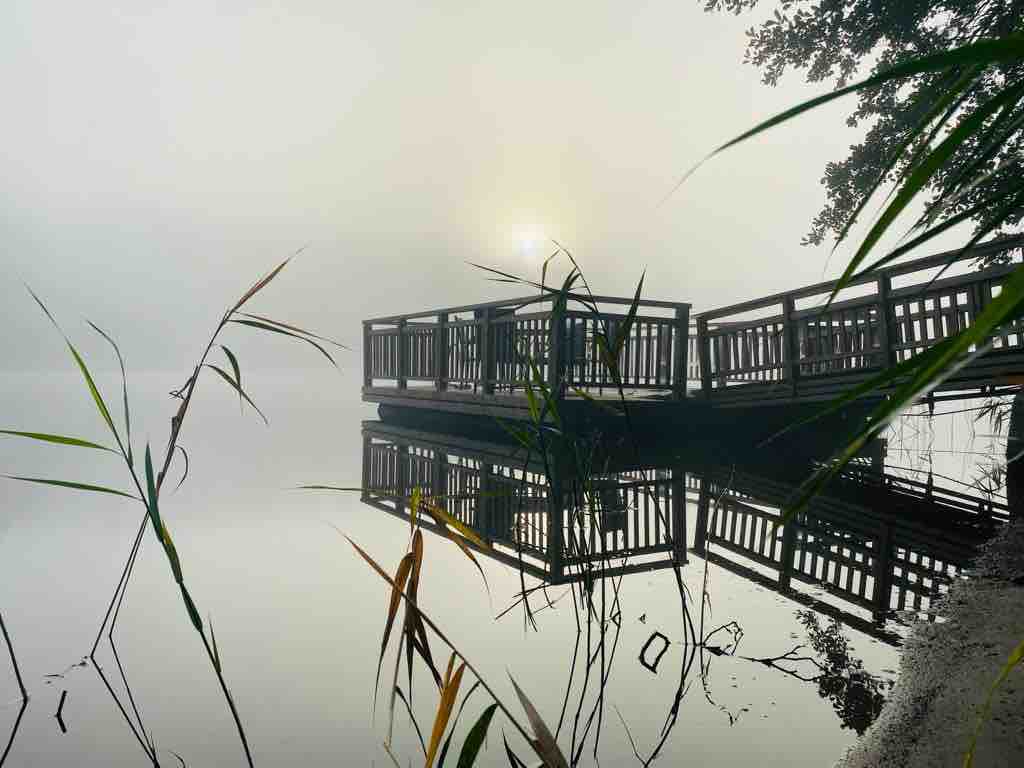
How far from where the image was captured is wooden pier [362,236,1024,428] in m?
6.60

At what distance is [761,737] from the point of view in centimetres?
183

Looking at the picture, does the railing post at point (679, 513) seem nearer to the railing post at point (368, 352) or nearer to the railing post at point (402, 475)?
the railing post at point (402, 475)

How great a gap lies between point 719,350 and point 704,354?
0.20 meters

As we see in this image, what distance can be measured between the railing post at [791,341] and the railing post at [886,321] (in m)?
1.10

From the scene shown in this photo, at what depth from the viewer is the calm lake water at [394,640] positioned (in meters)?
1.89

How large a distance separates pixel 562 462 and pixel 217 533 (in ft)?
11.2

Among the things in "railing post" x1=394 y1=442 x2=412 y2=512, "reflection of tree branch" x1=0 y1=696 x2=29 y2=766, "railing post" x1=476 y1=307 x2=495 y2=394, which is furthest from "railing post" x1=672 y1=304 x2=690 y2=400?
"reflection of tree branch" x1=0 y1=696 x2=29 y2=766

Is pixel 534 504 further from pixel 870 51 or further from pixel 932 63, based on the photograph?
pixel 870 51

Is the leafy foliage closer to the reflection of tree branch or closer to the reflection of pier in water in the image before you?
the reflection of pier in water

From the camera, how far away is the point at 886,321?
712 centimetres

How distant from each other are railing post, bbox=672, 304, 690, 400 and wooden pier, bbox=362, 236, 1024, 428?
0.04 ft

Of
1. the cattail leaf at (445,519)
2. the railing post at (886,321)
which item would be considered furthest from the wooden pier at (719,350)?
the cattail leaf at (445,519)

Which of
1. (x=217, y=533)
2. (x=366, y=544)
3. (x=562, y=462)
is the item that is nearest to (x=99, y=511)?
(x=217, y=533)

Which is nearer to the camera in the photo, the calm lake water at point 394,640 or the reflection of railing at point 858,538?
the calm lake water at point 394,640
